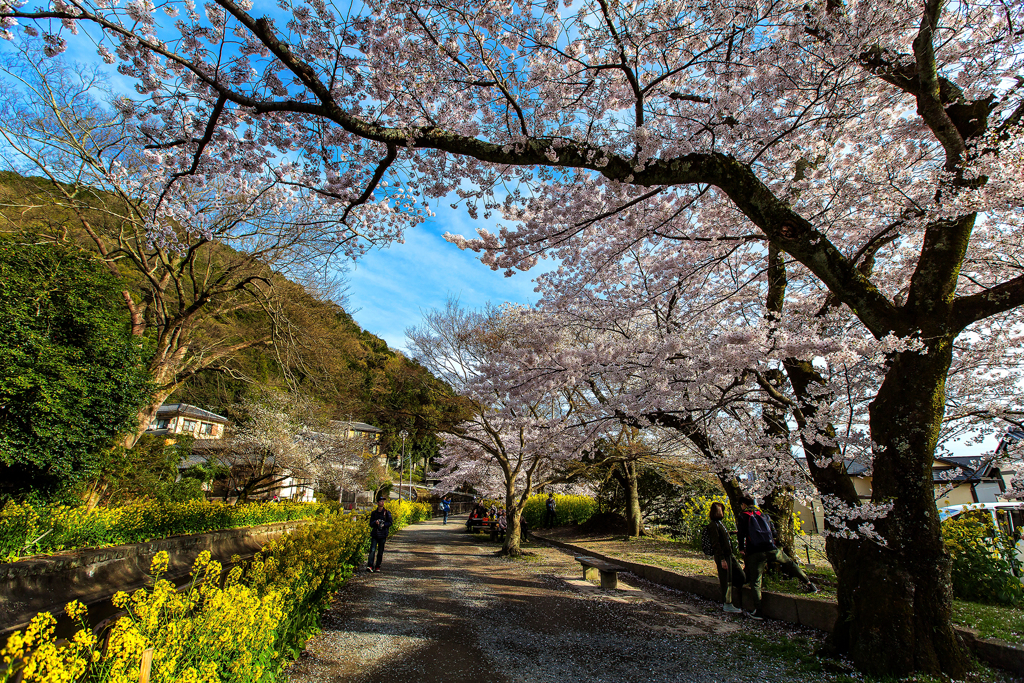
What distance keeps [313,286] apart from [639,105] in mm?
12578

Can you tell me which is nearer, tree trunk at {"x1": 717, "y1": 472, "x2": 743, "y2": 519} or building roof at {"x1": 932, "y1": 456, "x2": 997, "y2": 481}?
building roof at {"x1": 932, "y1": 456, "x2": 997, "y2": 481}

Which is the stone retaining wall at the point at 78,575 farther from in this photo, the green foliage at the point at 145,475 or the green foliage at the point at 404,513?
the green foliage at the point at 404,513

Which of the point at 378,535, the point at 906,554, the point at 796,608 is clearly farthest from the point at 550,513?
the point at 906,554

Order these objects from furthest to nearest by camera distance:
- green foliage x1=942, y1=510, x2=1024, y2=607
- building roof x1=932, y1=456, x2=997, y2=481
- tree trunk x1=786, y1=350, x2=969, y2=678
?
green foliage x1=942, y1=510, x2=1024, y2=607 < building roof x1=932, y1=456, x2=997, y2=481 < tree trunk x1=786, y1=350, x2=969, y2=678

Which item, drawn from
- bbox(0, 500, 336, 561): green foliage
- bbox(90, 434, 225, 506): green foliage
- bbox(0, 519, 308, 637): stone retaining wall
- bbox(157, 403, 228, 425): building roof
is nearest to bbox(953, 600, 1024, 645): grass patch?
bbox(0, 519, 308, 637): stone retaining wall

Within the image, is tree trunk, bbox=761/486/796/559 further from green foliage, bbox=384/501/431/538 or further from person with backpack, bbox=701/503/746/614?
green foliage, bbox=384/501/431/538

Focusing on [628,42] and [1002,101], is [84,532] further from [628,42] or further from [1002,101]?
[1002,101]

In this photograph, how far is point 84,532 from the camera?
6406 millimetres

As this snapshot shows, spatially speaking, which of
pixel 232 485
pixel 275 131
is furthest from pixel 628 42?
pixel 232 485

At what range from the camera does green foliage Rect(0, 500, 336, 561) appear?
5.45m

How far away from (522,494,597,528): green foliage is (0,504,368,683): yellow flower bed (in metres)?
15.6

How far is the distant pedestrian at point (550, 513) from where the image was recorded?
19.5m

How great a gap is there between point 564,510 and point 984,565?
→ 1587cm

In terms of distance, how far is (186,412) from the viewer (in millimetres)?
22438
